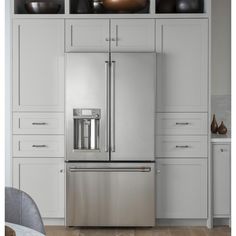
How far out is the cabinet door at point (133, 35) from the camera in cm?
490

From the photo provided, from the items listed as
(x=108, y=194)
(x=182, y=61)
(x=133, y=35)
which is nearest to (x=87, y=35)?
(x=133, y=35)

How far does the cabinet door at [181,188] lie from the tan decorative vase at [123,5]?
1438 millimetres

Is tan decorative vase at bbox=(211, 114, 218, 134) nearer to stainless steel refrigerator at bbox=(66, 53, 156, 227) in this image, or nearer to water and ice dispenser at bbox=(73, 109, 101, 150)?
stainless steel refrigerator at bbox=(66, 53, 156, 227)

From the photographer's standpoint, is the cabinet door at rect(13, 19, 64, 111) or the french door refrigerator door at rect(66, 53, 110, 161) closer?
the french door refrigerator door at rect(66, 53, 110, 161)

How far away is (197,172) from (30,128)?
1.59m

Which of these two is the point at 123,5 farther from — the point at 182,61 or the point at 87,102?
the point at 87,102

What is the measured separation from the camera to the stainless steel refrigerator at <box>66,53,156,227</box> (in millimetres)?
4789

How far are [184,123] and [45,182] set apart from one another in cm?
139

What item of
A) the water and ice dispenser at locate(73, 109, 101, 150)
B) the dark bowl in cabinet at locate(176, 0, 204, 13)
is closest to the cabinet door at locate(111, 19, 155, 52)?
the dark bowl in cabinet at locate(176, 0, 204, 13)

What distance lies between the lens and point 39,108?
492 cm

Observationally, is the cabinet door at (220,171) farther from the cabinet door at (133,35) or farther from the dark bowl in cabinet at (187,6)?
the dark bowl in cabinet at (187,6)

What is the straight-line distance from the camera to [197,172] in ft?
16.1

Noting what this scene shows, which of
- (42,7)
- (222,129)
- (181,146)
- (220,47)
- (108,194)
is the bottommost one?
(108,194)
